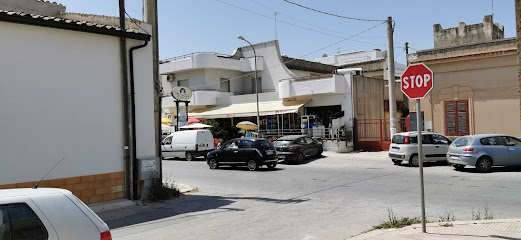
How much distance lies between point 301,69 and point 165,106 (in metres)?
13.1

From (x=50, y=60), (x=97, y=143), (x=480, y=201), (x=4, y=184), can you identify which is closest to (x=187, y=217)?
(x=97, y=143)

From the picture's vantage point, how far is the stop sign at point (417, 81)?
6.78m

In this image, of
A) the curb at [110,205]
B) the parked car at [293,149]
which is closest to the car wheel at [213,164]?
the parked car at [293,149]

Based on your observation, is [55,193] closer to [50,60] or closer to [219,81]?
[50,60]

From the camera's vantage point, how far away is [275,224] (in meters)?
8.34

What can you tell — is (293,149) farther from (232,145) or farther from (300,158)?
(232,145)

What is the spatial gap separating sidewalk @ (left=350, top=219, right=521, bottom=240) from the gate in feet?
66.3

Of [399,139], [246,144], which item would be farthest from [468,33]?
[246,144]

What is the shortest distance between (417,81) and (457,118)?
18400 mm

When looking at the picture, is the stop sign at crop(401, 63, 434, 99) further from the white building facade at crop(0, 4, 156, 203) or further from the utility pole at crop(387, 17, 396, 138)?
the utility pole at crop(387, 17, 396, 138)

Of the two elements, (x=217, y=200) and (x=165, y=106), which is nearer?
(x=217, y=200)

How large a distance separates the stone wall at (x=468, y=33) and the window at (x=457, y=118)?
586 centimetres

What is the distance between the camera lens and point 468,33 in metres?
29.0

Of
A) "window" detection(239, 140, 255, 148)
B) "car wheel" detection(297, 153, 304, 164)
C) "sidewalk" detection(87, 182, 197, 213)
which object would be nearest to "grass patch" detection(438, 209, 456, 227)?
"sidewalk" detection(87, 182, 197, 213)
